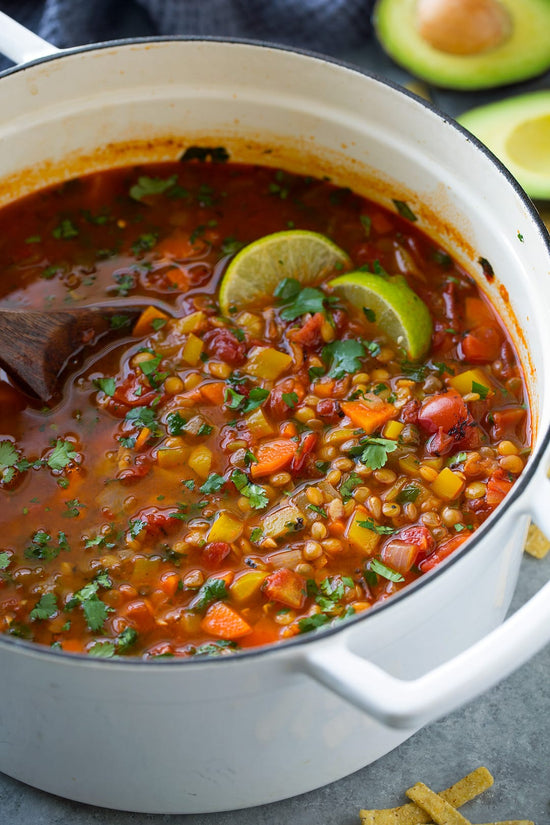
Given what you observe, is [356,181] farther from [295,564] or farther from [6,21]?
[295,564]

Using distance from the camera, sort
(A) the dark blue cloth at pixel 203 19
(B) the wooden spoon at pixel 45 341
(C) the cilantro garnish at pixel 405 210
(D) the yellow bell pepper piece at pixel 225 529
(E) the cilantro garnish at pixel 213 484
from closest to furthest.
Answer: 1. (D) the yellow bell pepper piece at pixel 225 529
2. (E) the cilantro garnish at pixel 213 484
3. (B) the wooden spoon at pixel 45 341
4. (C) the cilantro garnish at pixel 405 210
5. (A) the dark blue cloth at pixel 203 19

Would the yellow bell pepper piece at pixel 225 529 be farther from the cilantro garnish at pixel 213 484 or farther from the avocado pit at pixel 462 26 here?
the avocado pit at pixel 462 26

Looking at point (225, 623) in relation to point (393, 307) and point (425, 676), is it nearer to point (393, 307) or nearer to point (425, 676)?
point (425, 676)

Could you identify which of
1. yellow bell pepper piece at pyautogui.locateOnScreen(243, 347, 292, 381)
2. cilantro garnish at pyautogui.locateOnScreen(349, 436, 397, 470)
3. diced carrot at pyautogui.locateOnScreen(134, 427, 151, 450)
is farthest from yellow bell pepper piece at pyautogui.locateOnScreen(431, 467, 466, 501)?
diced carrot at pyautogui.locateOnScreen(134, 427, 151, 450)

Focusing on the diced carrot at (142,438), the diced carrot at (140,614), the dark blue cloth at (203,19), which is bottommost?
the diced carrot at (140,614)

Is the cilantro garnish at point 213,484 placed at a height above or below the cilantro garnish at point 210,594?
above

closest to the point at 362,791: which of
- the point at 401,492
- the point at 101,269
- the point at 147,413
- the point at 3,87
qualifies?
the point at 401,492

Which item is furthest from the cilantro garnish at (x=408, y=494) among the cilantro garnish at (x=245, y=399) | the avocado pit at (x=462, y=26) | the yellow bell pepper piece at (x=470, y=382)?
the avocado pit at (x=462, y=26)
